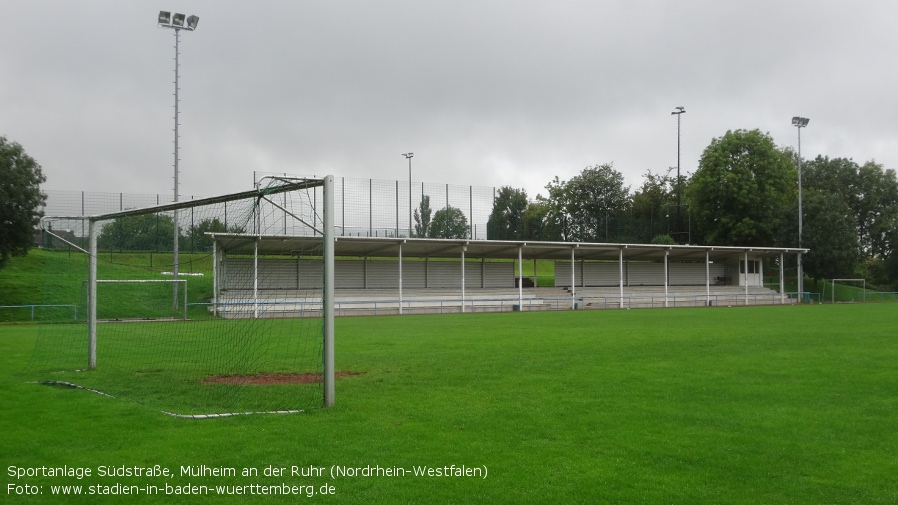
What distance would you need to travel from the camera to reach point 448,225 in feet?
154

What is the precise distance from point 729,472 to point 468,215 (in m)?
44.1

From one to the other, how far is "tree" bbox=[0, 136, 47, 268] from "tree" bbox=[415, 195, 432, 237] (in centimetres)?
2282

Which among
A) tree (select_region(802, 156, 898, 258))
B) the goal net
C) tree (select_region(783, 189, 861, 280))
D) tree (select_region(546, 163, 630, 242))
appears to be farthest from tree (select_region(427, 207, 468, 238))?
tree (select_region(802, 156, 898, 258))

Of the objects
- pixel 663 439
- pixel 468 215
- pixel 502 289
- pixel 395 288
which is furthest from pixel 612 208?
pixel 663 439

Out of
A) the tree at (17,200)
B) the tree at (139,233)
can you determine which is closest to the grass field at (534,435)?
the tree at (139,233)

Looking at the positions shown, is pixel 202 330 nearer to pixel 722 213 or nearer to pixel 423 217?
pixel 423 217

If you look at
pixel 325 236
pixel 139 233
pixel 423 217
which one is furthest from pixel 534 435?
pixel 423 217

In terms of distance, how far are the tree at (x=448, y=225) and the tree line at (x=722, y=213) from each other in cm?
259

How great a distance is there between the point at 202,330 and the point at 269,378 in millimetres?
7517

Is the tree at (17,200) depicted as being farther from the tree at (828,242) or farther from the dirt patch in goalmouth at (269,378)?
the tree at (828,242)

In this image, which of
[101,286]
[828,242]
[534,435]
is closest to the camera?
[534,435]

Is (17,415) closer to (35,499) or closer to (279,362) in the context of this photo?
(35,499)

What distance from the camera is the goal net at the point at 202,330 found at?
30.3 feet

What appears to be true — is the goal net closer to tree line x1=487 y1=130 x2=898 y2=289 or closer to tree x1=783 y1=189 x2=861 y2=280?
tree line x1=487 y1=130 x2=898 y2=289
